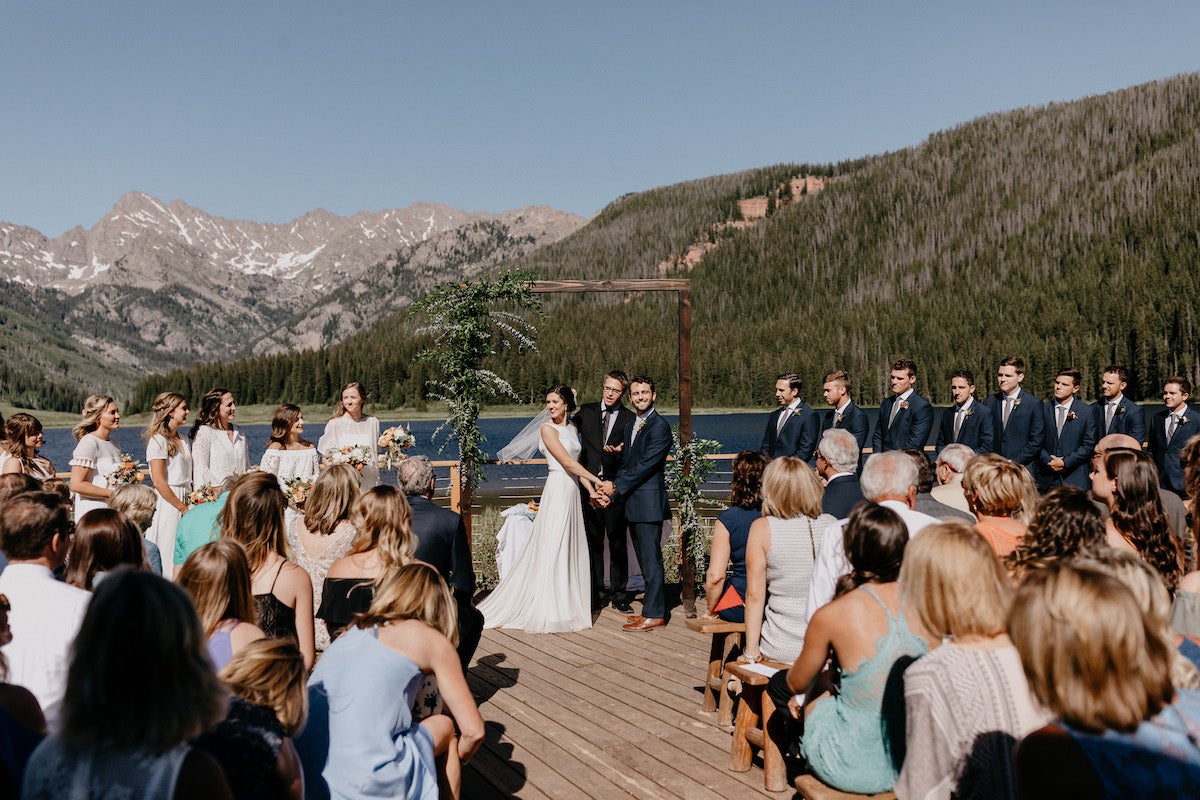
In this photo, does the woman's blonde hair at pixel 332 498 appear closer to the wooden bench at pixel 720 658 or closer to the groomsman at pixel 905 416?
the wooden bench at pixel 720 658

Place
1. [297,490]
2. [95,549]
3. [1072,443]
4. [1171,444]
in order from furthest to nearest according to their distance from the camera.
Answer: [1072,443] < [1171,444] < [297,490] < [95,549]

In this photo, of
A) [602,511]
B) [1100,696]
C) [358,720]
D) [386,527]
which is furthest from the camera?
[602,511]

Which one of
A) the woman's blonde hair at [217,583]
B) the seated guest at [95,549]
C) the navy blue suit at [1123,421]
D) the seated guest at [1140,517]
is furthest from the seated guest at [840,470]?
the navy blue suit at [1123,421]

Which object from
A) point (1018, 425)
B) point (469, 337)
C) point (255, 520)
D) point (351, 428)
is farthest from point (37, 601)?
A: point (1018, 425)

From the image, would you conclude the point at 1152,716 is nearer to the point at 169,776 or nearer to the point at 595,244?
the point at 169,776

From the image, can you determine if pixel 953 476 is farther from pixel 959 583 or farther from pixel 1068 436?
pixel 1068 436

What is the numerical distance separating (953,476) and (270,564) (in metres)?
4.10

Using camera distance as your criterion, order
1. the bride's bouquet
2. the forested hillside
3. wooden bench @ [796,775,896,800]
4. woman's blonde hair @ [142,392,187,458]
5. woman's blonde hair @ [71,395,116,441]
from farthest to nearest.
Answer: the forested hillside
the bride's bouquet
woman's blonde hair @ [142,392,187,458]
woman's blonde hair @ [71,395,116,441]
wooden bench @ [796,775,896,800]

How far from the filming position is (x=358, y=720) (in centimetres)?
289

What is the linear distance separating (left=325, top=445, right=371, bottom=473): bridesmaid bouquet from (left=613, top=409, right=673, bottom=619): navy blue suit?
7.18 feet

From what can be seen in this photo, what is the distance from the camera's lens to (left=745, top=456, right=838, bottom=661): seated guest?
14.4 feet

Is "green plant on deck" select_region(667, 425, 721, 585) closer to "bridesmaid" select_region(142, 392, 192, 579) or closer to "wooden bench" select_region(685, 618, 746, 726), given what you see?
"wooden bench" select_region(685, 618, 746, 726)

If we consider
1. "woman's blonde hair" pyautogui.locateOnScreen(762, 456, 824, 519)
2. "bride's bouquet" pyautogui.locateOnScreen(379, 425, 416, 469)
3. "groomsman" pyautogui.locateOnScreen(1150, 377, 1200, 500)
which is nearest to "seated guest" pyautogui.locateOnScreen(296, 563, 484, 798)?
"woman's blonde hair" pyautogui.locateOnScreen(762, 456, 824, 519)

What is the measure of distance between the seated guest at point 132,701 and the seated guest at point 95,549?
5.41 feet
